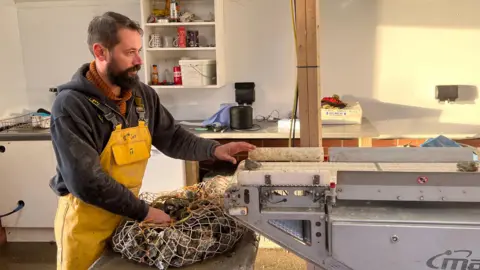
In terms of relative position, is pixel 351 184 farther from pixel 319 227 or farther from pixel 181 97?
pixel 181 97

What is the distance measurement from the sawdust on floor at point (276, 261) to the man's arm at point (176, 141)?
113 centimetres

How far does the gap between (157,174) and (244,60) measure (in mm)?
1097

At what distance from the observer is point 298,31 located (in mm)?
1698

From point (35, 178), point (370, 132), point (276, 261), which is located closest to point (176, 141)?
point (276, 261)

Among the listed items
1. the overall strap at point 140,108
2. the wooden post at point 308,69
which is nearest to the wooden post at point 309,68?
the wooden post at point 308,69

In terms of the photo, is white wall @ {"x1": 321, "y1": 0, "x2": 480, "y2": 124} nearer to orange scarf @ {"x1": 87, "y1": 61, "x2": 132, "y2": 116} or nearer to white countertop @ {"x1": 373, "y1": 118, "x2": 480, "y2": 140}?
white countertop @ {"x1": 373, "y1": 118, "x2": 480, "y2": 140}

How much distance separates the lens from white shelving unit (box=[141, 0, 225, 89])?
3.44 meters

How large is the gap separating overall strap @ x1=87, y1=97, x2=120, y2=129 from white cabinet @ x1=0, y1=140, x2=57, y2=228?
188cm

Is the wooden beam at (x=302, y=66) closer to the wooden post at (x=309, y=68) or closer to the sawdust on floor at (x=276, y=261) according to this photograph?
the wooden post at (x=309, y=68)

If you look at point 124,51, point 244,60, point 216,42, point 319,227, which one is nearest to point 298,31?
point 124,51

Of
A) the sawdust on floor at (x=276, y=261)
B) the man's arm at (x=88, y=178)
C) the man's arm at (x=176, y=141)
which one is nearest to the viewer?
the man's arm at (x=88, y=178)

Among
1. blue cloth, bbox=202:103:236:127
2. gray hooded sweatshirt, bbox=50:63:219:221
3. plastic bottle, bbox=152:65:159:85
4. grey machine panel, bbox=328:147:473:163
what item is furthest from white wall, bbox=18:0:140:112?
grey machine panel, bbox=328:147:473:163

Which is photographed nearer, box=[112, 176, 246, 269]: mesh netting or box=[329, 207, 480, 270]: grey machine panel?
box=[329, 207, 480, 270]: grey machine panel

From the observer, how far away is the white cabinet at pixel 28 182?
3344 millimetres
